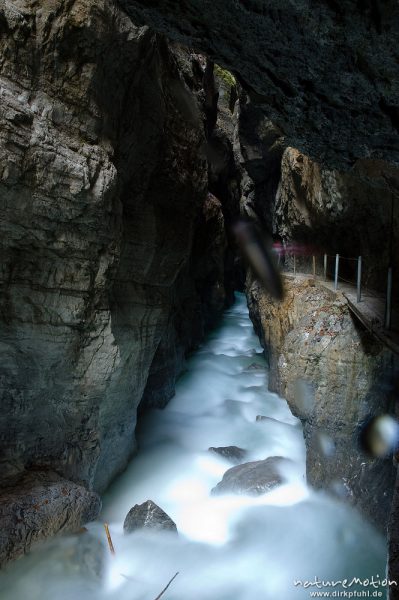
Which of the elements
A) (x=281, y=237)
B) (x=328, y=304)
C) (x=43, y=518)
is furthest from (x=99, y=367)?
(x=281, y=237)

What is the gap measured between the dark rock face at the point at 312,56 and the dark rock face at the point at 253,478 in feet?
24.7

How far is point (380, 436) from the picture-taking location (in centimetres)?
657

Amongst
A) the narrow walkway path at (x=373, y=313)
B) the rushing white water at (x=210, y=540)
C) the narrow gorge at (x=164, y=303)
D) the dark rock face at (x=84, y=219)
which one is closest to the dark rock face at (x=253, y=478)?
the narrow gorge at (x=164, y=303)

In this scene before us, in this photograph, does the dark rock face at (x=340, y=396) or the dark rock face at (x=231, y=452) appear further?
the dark rock face at (x=231, y=452)

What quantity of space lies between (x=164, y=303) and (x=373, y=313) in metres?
5.31

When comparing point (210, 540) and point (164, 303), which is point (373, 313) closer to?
point (164, 303)

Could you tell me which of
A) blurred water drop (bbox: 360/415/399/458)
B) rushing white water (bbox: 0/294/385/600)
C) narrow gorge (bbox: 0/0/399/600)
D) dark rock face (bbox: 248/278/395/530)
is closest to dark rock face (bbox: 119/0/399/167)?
narrow gorge (bbox: 0/0/399/600)

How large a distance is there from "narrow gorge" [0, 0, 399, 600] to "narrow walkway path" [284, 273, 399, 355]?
0.07 meters

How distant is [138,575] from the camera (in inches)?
253

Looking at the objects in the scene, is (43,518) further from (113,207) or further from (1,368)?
(113,207)

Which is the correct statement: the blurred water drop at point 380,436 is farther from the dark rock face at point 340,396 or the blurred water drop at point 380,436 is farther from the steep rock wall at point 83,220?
the steep rock wall at point 83,220

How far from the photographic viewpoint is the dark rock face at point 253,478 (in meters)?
8.53

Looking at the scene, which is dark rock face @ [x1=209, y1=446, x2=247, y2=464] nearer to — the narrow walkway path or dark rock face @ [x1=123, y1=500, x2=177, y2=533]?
dark rock face @ [x1=123, y1=500, x2=177, y2=533]

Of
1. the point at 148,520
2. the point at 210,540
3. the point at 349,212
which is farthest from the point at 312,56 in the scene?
the point at 210,540
